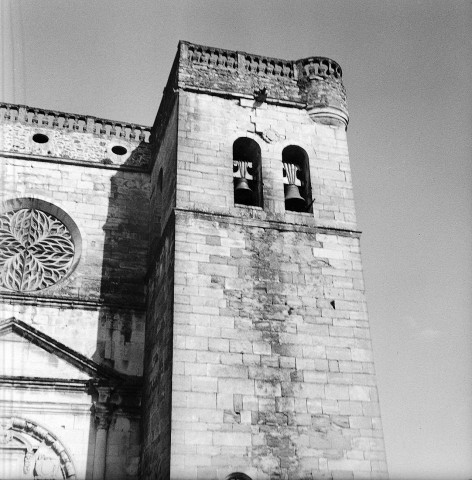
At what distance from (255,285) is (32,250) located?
14.0 feet

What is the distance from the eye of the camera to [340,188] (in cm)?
A: 1141

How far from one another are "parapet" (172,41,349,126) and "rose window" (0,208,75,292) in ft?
10.8

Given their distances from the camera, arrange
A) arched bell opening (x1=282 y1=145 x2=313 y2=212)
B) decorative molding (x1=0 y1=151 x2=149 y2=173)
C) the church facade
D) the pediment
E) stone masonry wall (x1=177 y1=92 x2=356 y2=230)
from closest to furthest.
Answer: the church facade < stone masonry wall (x1=177 y1=92 x2=356 y2=230) < the pediment < arched bell opening (x1=282 y1=145 x2=313 y2=212) < decorative molding (x1=0 y1=151 x2=149 y2=173)

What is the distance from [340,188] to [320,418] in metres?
3.68

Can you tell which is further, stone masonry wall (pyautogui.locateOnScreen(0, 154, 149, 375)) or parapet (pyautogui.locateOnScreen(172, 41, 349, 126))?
parapet (pyautogui.locateOnScreen(172, 41, 349, 126))

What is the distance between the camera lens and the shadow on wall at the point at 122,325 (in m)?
10.6

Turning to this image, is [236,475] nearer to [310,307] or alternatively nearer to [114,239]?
[310,307]

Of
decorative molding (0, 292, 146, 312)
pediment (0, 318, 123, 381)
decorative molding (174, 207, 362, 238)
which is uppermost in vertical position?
decorative molding (174, 207, 362, 238)

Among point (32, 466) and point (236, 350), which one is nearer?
point (236, 350)

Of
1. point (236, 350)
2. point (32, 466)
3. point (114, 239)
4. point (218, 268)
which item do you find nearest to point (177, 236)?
point (218, 268)

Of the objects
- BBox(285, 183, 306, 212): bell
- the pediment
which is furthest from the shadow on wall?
BBox(285, 183, 306, 212): bell

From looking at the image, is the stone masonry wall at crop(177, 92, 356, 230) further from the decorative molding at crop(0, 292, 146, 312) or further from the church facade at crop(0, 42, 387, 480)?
the decorative molding at crop(0, 292, 146, 312)

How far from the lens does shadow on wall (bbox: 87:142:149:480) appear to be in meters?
10.6

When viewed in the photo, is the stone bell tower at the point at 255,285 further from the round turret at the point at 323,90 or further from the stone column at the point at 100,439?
the stone column at the point at 100,439
